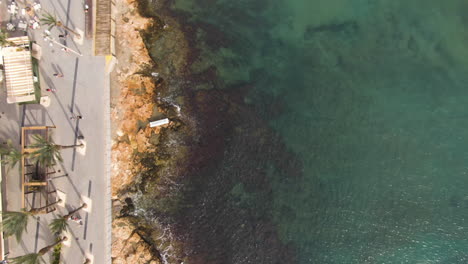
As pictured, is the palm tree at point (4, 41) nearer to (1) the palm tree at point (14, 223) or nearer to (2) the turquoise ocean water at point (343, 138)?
(1) the palm tree at point (14, 223)

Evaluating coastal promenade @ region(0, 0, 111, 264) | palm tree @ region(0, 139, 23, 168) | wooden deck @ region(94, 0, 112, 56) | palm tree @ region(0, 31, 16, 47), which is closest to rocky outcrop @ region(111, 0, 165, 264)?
wooden deck @ region(94, 0, 112, 56)

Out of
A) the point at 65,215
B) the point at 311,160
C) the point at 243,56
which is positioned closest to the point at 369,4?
the point at 243,56

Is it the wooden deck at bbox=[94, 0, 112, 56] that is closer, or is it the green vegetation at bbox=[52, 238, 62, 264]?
the green vegetation at bbox=[52, 238, 62, 264]

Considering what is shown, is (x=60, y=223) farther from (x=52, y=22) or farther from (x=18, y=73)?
(x=52, y=22)

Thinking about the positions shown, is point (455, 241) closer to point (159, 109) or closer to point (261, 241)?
point (261, 241)

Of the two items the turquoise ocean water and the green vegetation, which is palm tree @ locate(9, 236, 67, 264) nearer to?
the green vegetation

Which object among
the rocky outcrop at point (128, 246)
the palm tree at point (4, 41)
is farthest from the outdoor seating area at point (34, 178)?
the palm tree at point (4, 41)

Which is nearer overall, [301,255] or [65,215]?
[65,215]
